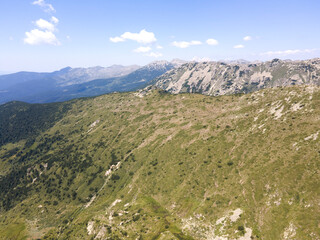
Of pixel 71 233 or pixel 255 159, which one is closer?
pixel 255 159

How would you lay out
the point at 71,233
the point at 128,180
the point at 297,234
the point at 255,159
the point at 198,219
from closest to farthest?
1. the point at 297,234
2. the point at 198,219
3. the point at 255,159
4. the point at 71,233
5. the point at 128,180

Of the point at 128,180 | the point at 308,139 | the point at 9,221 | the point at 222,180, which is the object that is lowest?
the point at 9,221

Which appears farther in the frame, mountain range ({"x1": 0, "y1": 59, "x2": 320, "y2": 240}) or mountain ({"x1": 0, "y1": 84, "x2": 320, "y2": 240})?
mountain ({"x1": 0, "y1": 84, "x2": 320, "y2": 240})

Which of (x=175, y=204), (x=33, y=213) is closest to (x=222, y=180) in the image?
(x=175, y=204)

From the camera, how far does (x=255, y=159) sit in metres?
116

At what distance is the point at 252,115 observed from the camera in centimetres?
16162

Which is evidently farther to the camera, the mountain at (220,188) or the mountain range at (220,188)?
the mountain at (220,188)

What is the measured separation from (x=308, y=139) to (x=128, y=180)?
510 ft

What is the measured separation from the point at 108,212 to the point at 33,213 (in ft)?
372

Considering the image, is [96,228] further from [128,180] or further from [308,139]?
[308,139]

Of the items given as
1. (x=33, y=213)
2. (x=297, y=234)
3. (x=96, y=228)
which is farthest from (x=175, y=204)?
(x=33, y=213)

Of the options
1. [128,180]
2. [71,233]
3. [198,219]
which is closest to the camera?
[198,219]

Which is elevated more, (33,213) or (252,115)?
(252,115)

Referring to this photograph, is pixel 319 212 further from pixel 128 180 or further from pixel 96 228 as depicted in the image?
pixel 128 180
